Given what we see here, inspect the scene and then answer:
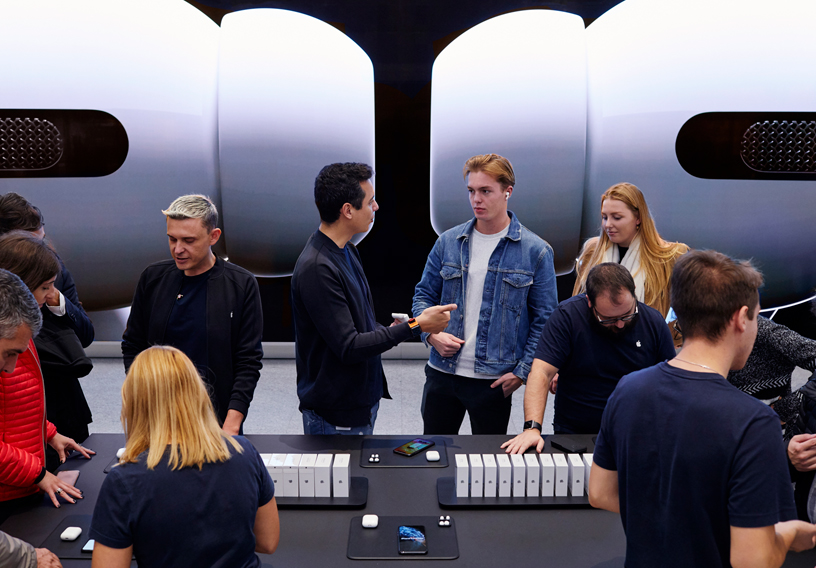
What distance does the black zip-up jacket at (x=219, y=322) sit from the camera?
6.82ft

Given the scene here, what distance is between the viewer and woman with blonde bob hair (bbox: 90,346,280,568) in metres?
1.13

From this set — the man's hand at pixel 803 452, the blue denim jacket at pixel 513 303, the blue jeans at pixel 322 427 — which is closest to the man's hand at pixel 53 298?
the blue jeans at pixel 322 427

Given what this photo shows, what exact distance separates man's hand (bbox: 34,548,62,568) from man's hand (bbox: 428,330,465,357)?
1.37 metres

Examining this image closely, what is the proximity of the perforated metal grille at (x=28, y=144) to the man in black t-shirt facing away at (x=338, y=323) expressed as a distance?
7.43 ft

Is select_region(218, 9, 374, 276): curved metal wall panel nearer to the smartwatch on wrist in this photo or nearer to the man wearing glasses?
the smartwatch on wrist

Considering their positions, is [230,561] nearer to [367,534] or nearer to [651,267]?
[367,534]

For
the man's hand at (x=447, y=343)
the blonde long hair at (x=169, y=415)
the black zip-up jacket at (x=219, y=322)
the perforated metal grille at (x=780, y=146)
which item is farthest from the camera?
the perforated metal grille at (x=780, y=146)

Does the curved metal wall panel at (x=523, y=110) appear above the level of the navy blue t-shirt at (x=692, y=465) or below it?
above

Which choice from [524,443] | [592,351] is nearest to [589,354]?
[592,351]

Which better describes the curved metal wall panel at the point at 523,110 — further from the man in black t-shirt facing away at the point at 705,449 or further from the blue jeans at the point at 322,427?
the man in black t-shirt facing away at the point at 705,449

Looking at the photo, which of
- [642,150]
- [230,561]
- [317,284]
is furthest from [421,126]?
[230,561]

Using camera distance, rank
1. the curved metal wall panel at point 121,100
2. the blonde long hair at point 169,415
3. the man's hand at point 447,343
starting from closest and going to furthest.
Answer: the blonde long hair at point 169,415 → the man's hand at point 447,343 → the curved metal wall panel at point 121,100

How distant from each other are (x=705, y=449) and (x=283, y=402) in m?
3.32

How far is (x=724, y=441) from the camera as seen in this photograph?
1057mm
